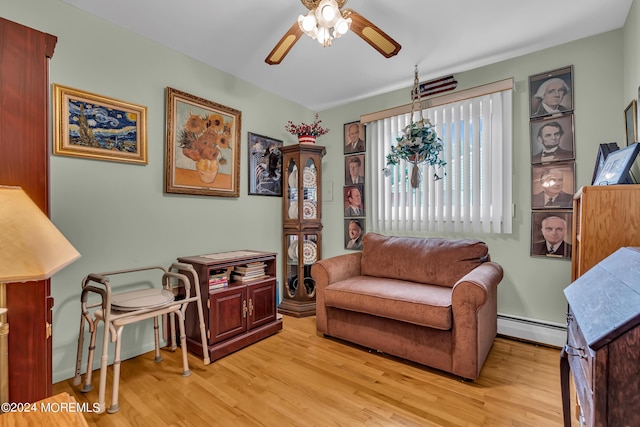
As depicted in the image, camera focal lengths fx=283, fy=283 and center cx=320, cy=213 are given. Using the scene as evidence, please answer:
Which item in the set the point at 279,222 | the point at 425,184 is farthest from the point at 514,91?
the point at 279,222

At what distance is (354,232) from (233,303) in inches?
68.2

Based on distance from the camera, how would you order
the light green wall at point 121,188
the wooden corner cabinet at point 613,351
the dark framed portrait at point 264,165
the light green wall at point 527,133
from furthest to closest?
the dark framed portrait at point 264,165 → the light green wall at point 527,133 → the light green wall at point 121,188 → the wooden corner cabinet at point 613,351

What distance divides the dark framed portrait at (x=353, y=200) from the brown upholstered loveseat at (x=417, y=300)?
575mm

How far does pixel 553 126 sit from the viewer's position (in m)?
2.40

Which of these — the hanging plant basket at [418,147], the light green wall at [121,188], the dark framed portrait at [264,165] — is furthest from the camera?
the dark framed portrait at [264,165]

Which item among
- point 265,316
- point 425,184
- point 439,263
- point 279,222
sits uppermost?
point 425,184

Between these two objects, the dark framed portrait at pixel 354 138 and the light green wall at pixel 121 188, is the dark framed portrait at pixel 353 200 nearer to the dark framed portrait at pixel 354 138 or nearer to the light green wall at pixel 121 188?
the dark framed portrait at pixel 354 138

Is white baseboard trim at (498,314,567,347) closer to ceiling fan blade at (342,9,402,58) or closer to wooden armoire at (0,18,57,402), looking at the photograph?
ceiling fan blade at (342,9,402,58)

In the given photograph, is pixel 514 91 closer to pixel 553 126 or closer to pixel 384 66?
pixel 553 126

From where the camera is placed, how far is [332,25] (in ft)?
5.02

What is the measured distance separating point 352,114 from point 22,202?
331 centimetres

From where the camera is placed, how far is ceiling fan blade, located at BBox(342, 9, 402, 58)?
1552 millimetres

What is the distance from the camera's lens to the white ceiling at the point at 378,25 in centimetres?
194

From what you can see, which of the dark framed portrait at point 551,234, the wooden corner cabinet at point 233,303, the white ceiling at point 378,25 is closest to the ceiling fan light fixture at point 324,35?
the white ceiling at point 378,25
